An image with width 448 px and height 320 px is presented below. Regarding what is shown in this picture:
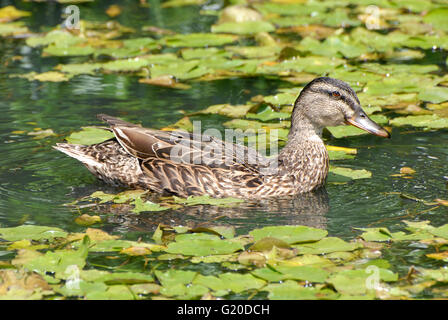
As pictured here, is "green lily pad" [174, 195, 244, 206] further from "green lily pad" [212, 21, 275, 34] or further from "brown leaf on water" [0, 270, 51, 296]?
"green lily pad" [212, 21, 275, 34]

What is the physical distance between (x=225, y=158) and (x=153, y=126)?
1986 mm

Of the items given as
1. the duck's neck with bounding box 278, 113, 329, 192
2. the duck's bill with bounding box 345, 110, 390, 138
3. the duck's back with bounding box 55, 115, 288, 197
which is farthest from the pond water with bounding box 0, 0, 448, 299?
the duck's bill with bounding box 345, 110, 390, 138

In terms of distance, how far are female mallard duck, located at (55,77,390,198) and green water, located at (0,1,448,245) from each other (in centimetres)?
23

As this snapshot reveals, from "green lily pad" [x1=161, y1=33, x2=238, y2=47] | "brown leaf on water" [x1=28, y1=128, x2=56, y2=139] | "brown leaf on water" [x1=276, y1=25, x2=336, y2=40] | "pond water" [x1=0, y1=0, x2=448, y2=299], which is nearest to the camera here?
"pond water" [x1=0, y1=0, x2=448, y2=299]

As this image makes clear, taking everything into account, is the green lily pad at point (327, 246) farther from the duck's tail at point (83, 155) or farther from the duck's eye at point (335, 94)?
the duck's tail at point (83, 155)

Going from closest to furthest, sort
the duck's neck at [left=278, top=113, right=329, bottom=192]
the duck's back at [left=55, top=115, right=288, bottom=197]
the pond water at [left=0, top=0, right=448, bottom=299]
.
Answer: the pond water at [left=0, top=0, right=448, bottom=299] → the duck's back at [left=55, top=115, right=288, bottom=197] → the duck's neck at [left=278, top=113, right=329, bottom=192]

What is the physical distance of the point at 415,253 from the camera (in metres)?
6.40

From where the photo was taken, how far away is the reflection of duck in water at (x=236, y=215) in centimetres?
711

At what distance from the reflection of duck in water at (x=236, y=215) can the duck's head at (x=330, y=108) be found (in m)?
0.88

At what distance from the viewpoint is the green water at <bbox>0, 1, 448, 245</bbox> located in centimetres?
722

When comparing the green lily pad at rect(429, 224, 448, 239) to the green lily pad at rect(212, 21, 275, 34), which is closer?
the green lily pad at rect(429, 224, 448, 239)

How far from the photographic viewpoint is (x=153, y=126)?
973 cm

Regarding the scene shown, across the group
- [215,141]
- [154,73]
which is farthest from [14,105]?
[215,141]
